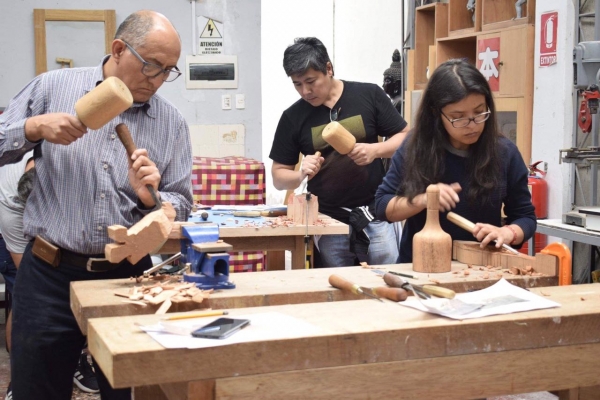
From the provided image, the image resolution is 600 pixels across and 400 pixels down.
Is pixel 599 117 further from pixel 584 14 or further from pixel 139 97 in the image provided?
pixel 139 97

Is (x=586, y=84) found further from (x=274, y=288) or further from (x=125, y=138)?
(x=125, y=138)

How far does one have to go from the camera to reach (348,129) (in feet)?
13.9

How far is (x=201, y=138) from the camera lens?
30.6ft

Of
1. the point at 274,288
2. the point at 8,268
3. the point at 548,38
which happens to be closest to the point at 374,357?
the point at 274,288

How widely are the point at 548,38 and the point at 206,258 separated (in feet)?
13.6

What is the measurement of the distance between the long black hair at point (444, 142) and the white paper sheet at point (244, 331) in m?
1.11

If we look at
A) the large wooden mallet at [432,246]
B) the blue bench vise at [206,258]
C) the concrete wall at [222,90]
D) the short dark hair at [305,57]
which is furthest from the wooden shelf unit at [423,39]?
the blue bench vise at [206,258]

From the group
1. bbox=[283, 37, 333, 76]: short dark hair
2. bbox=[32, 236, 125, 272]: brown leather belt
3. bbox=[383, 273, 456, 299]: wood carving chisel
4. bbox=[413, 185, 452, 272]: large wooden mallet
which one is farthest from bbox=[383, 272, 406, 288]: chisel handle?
bbox=[283, 37, 333, 76]: short dark hair

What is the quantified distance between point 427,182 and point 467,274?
1.43 feet

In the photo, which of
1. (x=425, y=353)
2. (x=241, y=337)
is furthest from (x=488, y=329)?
(x=241, y=337)

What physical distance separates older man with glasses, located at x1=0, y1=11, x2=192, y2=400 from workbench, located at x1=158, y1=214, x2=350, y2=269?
1.56 metres

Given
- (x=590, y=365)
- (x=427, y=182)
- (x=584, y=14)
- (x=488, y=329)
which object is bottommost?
(x=590, y=365)

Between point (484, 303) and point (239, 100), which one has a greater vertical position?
point (239, 100)

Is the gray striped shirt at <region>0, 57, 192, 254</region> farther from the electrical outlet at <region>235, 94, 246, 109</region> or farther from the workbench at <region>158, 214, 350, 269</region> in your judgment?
the electrical outlet at <region>235, 94, 246, 109</region>
